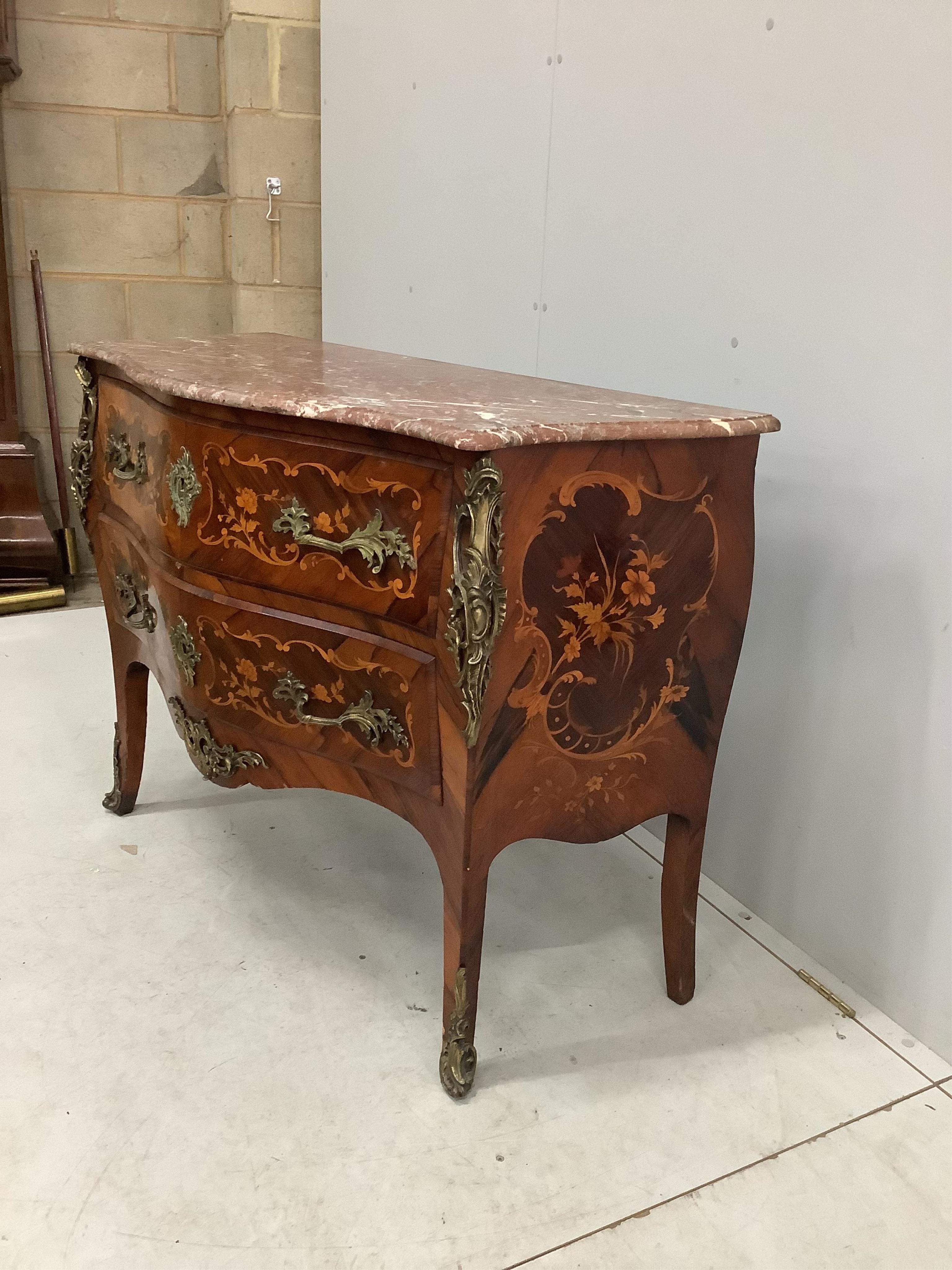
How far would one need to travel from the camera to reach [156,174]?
347cm

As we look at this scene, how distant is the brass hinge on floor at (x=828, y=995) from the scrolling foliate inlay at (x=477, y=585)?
80 centimetres

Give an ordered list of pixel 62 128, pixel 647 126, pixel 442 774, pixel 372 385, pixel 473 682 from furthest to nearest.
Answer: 1. pixel 62 128
2. pixel 647 126
3. pixel 372 385
4. pixel 442 774
5. pixel 473 682

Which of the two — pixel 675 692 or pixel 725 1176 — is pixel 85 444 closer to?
pixel 675 692

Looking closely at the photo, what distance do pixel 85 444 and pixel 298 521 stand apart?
713 millimetres

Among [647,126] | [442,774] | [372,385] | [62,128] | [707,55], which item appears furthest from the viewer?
[62,128]

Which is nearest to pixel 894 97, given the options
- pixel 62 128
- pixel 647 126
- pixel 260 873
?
pixel 647 126

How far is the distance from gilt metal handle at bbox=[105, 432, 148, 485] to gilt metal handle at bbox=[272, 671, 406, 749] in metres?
0.40

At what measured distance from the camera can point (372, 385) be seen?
4.33 feet

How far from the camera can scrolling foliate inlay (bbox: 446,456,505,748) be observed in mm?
1045

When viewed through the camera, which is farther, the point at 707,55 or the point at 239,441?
the point at 707,55

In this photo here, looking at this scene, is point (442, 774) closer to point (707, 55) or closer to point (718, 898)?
point (718, 898)

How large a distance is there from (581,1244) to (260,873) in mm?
881

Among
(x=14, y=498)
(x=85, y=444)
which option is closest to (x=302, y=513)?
(x=85, y=444)

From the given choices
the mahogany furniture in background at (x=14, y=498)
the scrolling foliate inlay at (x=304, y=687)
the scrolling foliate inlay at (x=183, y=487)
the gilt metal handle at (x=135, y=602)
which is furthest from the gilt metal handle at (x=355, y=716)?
the mahogany furniture in background at (x=14, y=498)
